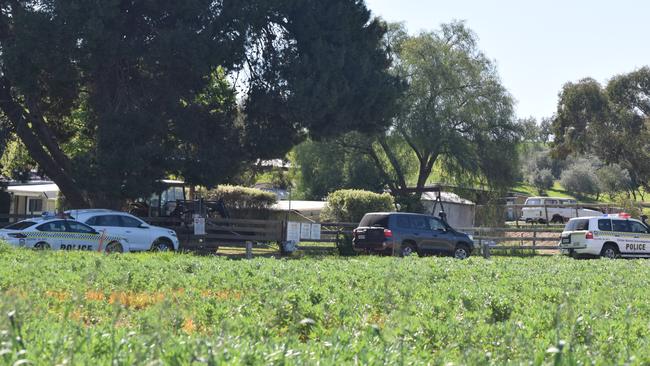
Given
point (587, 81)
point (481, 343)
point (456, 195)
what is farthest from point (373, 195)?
point (587, 81)

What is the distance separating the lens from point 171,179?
128 ft

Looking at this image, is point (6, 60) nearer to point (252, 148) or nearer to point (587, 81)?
point (252, 148)

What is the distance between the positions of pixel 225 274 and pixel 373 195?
85.6 ft

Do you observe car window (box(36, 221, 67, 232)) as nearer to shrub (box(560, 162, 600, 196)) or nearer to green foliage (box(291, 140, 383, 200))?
green foliage (box(291, 140, 383, 200))

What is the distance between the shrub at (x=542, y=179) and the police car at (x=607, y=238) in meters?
71.6

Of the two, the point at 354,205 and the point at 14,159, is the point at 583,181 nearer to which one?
the point at 354,205

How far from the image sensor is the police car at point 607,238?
33.9 m

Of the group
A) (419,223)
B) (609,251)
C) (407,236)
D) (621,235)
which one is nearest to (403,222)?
(407,236)

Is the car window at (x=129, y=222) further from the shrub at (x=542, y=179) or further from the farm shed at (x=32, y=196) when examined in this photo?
the shrub at (x=542, y=179)

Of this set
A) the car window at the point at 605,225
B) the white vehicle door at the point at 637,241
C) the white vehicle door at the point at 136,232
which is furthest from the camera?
the white vehicle door at the point at 637,241

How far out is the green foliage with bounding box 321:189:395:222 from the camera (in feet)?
134

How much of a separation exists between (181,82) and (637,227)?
60.7ft

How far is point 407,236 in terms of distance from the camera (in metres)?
32.0

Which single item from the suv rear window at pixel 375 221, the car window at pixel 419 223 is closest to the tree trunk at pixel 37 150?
the suv rear window at pixel 375 221
